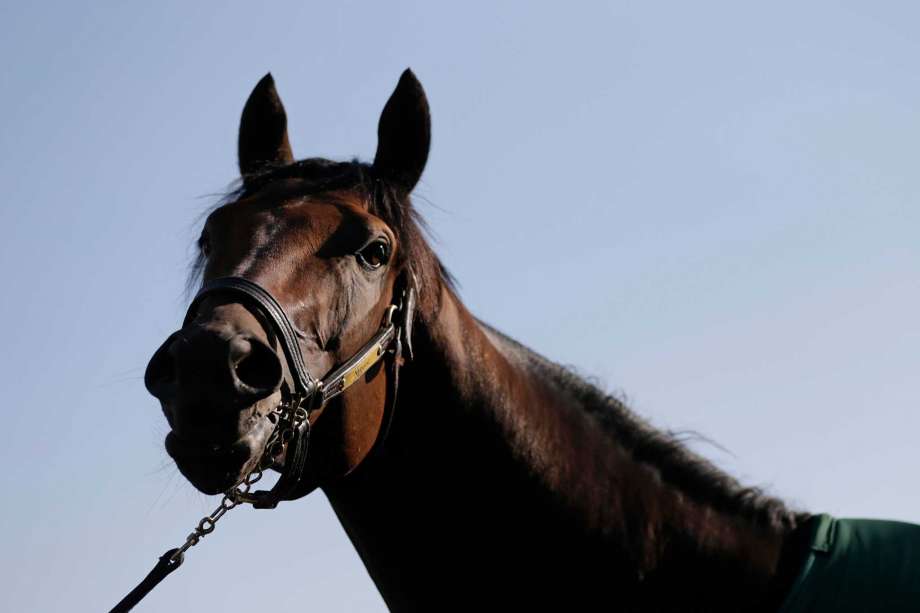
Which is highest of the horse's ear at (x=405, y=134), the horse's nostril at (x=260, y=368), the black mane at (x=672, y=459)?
the horse's ear at (x=405, y=134)

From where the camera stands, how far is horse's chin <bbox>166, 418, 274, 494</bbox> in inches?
150

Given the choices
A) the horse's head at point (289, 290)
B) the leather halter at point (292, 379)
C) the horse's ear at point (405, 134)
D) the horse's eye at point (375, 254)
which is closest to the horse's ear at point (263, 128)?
the horse's head at point (289, 290)

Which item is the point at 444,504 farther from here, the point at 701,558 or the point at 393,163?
the point at 393,163

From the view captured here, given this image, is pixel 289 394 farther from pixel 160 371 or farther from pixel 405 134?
pixel 405 134

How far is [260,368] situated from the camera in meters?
3.94

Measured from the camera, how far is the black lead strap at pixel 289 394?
13.3ft

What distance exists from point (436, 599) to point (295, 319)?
4.24ft

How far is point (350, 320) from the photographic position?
175 inches

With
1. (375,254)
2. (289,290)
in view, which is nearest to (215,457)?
(289,290)

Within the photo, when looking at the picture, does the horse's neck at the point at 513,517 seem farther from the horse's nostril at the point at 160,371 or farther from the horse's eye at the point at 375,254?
the horse's nostril at the point at 160,371

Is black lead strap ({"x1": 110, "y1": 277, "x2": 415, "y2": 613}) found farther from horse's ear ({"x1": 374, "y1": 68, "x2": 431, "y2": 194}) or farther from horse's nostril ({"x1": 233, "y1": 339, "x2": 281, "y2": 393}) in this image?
horse's ear ({"x1": 374, "y1": 68, "x2": 431, "y2": 194})

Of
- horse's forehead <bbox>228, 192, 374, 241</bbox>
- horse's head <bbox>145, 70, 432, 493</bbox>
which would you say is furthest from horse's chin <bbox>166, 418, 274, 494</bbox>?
horse's forehead <bbox>228, 192, 374, 241</bbox>

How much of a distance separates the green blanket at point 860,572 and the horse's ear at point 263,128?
→ 3139mm

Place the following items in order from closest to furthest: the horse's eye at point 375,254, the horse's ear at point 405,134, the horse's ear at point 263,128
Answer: the horse's eye at point 375,254, the horse's ear at point 405,134, the horse's ear at point 263,128
